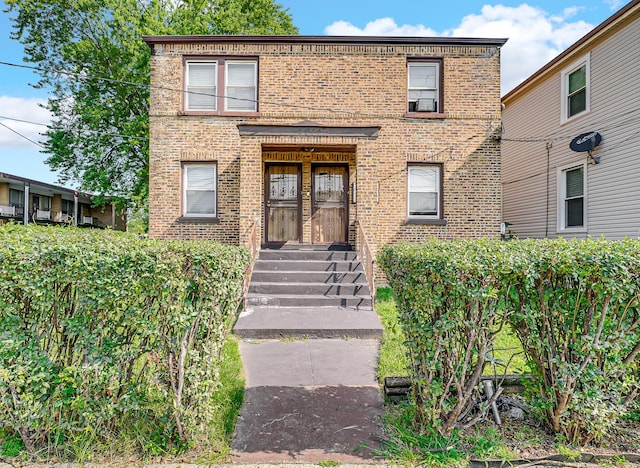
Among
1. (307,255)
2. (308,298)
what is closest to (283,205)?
(307,255)

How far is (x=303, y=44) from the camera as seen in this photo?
1001 centimetres

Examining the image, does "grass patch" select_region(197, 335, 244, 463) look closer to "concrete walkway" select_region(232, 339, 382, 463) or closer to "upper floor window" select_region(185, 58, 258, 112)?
"concrete walkway" select_region(232, 339, 382, 463)

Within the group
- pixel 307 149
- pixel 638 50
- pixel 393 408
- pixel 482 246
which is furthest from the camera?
pixel 307 149

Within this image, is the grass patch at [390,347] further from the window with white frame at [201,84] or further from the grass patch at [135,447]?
the window with white frame at [201,84]

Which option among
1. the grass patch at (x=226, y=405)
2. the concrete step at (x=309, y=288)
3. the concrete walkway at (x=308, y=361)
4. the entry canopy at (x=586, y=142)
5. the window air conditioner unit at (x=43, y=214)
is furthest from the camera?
the window air conditioner unit at (x=43, y=214)

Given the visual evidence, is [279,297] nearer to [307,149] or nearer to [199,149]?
[307,149]

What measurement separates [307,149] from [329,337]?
5.65 meters

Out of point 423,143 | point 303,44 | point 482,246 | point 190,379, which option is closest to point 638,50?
point 423,143

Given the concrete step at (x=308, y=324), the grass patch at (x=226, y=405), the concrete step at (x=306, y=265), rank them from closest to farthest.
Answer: the grass patch at (x=226, y=405)
the concrete step at (x=308, y=324)
the concrete step at (x=306, y=265)

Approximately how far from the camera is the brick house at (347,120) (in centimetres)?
995

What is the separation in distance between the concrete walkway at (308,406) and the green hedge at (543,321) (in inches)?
27.8

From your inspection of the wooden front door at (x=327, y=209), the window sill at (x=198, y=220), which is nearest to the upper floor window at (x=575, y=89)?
the wooden front door at (x=327, y=209)

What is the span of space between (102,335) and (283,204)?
25.6ft

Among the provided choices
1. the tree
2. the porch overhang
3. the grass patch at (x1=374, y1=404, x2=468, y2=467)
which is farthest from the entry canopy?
the tree
